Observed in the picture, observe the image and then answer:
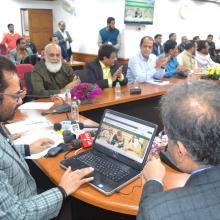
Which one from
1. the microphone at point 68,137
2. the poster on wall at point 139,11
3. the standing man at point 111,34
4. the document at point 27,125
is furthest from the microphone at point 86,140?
the poster on wall at point 139,11

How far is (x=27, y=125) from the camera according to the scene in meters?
1.97

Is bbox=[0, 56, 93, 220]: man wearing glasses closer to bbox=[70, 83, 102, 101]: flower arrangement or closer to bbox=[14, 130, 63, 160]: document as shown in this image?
bbox=[14, 130, 63, 160]: document

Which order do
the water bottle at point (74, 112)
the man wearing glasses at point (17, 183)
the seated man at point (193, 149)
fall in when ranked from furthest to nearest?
the water bottle at point (74, 112) < the man wearing glasses at point (17, 183) < the seated man at point (193, 149)

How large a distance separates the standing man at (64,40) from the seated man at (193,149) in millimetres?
6434

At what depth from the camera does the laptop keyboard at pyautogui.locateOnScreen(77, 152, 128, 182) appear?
49.3 inches

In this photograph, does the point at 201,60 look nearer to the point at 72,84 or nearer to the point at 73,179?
the point at 72,84

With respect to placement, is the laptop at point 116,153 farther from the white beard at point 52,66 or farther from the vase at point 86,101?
the white beard at point 52,66

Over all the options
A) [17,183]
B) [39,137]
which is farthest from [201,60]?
[17,183]

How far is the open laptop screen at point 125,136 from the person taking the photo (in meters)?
1.29

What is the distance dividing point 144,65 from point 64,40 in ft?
12.9

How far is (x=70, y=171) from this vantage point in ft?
4.19

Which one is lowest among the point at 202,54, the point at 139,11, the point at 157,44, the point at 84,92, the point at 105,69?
the point at 84,92

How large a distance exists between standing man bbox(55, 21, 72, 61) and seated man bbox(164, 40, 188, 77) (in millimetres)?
3397

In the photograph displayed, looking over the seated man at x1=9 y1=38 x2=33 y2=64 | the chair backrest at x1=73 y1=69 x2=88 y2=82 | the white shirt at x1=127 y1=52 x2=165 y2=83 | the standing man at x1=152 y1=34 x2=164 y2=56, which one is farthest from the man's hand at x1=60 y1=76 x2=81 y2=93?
the standing man at x1=152 y1=34 x2=164 y2=56
